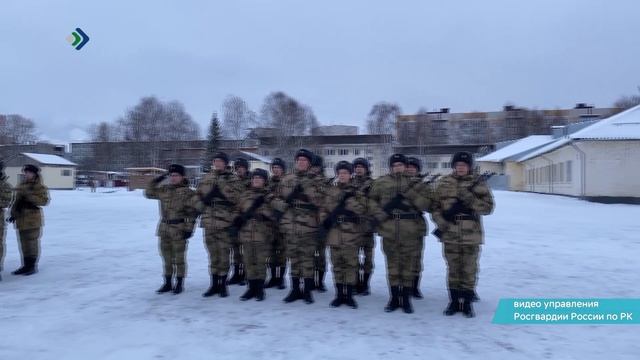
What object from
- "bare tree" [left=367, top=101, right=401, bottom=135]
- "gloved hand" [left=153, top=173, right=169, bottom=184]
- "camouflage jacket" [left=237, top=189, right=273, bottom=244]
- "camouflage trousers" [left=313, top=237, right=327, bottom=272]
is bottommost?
"camouflage trousers" [left=313, top=237, right=327, bottom=272]

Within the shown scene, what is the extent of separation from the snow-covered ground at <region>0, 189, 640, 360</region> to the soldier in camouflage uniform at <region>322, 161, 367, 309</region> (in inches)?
12.4

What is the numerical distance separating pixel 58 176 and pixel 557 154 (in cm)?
4828

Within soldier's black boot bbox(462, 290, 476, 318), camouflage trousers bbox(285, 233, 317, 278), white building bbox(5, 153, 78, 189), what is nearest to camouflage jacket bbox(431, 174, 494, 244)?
soldier's black boot bbox(462, 290, 476, 318)

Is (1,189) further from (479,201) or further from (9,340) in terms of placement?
(479,201)

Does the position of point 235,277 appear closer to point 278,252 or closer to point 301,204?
point 278,252

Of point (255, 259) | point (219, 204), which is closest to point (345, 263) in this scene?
point (255, 259)

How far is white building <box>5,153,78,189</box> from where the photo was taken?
166 feet

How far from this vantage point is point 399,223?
5.94 meters

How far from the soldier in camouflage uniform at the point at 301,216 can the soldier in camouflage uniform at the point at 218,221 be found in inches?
27.6

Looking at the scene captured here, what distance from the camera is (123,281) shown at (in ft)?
24.9

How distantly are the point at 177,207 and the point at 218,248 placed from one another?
2.64ft

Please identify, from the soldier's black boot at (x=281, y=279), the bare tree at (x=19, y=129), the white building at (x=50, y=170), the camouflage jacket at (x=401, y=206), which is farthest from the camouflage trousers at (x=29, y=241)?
the bare tree at (x=19, y=129)

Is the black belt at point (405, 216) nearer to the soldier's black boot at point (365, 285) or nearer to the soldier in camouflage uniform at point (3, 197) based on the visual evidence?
the soldier's black boot at point (365, 285)

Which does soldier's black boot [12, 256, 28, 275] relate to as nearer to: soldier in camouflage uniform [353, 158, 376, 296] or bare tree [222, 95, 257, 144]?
soldier in camouflage uniform [353, 158, 376, 296]
